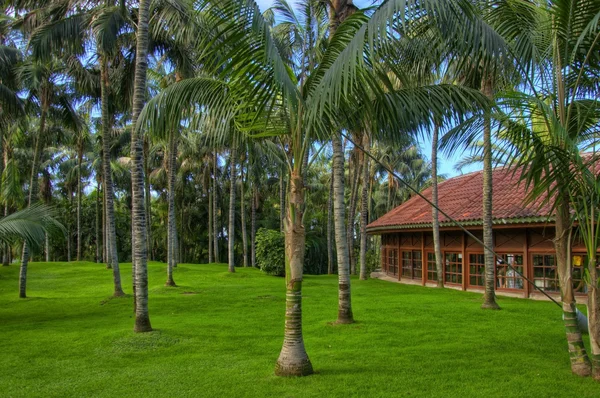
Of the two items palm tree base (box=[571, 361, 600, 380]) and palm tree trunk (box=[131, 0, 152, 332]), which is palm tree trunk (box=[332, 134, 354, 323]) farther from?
palm tree base (box=[571, 361, 600, 380])

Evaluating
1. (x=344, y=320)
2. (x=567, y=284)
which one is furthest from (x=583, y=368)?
(x=344, y=320)

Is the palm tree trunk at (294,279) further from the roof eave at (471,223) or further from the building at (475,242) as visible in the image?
the roof eave at (471,223)

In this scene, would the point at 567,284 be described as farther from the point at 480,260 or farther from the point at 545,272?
the point at 480,260

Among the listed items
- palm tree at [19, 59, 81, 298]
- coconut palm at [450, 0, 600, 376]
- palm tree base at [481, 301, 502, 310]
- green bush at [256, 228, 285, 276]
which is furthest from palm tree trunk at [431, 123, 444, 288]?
palm tree at [19, 59, 81, 298]

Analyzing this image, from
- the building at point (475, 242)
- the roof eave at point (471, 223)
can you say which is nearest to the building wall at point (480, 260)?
the building at point (475, 242)

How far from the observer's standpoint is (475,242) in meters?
18.7

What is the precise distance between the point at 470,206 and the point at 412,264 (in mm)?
4932

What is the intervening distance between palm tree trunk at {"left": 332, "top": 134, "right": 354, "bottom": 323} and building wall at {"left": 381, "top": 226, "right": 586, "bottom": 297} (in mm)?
4360

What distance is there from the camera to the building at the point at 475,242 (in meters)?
15.9

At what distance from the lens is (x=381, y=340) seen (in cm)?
920

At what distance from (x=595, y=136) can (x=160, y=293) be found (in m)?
14.2

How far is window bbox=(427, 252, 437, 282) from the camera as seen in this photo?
2134 cm

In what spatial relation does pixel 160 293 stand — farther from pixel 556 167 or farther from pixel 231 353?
pixel 556 167

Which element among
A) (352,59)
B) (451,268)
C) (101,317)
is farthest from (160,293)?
(352,59)
